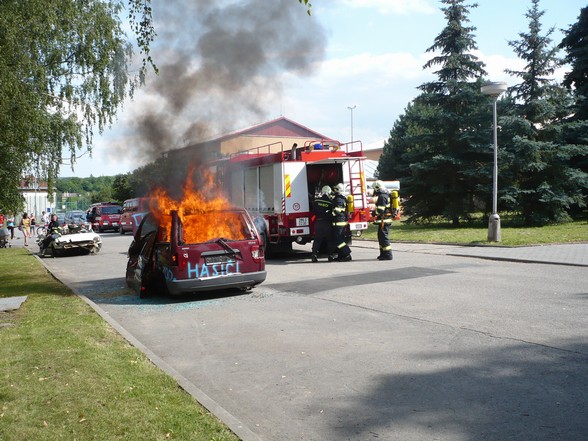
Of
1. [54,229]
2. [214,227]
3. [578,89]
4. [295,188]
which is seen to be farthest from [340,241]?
[578,89]

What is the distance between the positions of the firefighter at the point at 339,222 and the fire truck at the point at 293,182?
809mm

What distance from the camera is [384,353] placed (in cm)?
569

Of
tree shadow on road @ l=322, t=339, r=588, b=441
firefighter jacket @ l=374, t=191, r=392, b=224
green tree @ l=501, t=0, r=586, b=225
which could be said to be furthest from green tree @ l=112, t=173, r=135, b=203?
green tree @ l=501, t=0, r=586, b=225

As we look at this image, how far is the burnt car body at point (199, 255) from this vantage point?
8992 mm

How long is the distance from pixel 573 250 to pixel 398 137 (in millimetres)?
26523

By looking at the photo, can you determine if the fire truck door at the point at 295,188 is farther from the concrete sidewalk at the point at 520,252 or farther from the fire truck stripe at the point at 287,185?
the concrete sidewalk at the point at 520,252

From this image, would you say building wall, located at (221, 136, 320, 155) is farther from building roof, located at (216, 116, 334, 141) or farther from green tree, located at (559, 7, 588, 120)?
green tree, located at (559, 7, 588, 120)

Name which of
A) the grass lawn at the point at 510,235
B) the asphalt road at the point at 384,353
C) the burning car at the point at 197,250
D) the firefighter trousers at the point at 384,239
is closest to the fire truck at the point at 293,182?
the firefighter trousers at the point at 384,239

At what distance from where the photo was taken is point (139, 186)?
37.1 ft

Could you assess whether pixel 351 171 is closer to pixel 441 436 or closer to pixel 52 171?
pixel 52 171

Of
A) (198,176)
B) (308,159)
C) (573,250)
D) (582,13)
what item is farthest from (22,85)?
(582,13)

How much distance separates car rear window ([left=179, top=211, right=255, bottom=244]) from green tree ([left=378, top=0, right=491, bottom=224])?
50.7ft

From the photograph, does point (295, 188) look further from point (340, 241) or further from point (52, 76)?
point (52, 76)

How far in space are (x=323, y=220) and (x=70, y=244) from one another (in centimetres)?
1073
